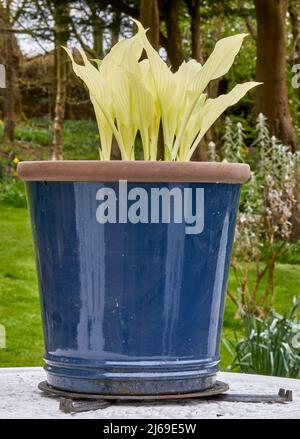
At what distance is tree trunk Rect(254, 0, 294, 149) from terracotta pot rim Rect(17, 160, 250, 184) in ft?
20.9

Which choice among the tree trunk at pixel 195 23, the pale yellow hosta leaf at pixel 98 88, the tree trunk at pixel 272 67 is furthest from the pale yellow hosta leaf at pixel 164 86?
the tree trunk at pixel 195 23

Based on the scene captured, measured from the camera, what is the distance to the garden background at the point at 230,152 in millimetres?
4695

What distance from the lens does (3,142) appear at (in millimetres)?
11062

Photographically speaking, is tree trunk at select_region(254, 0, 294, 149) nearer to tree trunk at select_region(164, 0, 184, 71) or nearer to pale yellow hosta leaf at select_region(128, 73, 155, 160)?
tree trunk at select_region(164, 0, 184, 71)

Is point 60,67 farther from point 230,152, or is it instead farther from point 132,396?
point 132,396

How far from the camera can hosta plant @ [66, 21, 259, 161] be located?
1864mm

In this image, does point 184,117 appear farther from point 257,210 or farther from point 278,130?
point 278,130

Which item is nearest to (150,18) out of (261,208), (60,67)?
(261,208)

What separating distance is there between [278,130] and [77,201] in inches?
253

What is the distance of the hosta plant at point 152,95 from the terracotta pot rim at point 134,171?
16 centimetres
